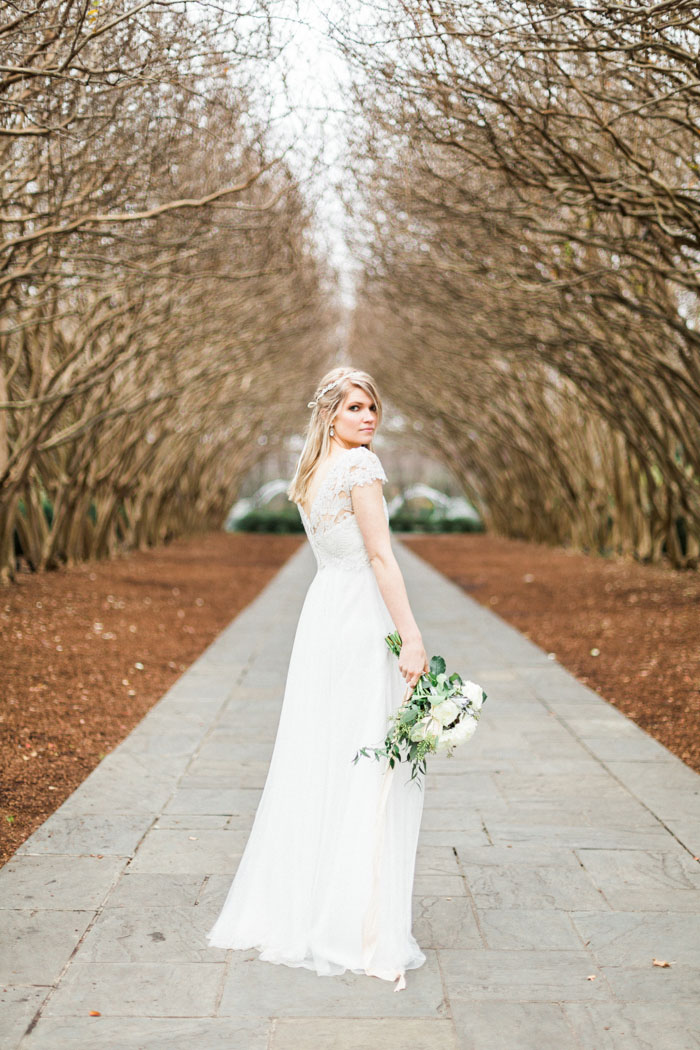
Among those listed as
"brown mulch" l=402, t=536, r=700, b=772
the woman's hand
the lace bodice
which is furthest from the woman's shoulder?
"brown mulch" l=402, t=536, r=700, b=772

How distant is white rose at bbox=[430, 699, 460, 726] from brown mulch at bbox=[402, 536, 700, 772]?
3.07 metres

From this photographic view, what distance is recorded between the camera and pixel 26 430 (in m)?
12.8

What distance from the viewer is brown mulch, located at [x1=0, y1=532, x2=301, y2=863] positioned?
5574mm

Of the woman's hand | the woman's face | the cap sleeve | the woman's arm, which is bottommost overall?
the woman's hand

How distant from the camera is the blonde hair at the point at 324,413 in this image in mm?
3449

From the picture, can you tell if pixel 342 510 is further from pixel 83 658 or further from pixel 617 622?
pixel 617 622

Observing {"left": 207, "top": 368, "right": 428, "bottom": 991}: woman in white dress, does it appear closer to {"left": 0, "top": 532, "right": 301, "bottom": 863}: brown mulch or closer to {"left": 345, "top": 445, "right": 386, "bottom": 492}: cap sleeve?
{"left": 345, "top": 445, "right": 386, "bottom": 492}: cap sleeve

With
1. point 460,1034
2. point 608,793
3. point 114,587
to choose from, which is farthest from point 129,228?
point 460,1034

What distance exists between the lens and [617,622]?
11.6 m

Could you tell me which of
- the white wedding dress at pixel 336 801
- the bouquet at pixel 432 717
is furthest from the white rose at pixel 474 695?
the white wedding dress at pixel 336 801

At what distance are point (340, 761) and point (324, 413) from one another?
3.83 feet

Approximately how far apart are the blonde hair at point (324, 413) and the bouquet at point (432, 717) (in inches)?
24.6

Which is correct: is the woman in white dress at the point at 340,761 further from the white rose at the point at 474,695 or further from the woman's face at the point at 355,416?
the white rose at the point at 474,695

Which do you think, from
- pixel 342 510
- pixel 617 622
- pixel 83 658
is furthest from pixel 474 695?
pixel 617 622
